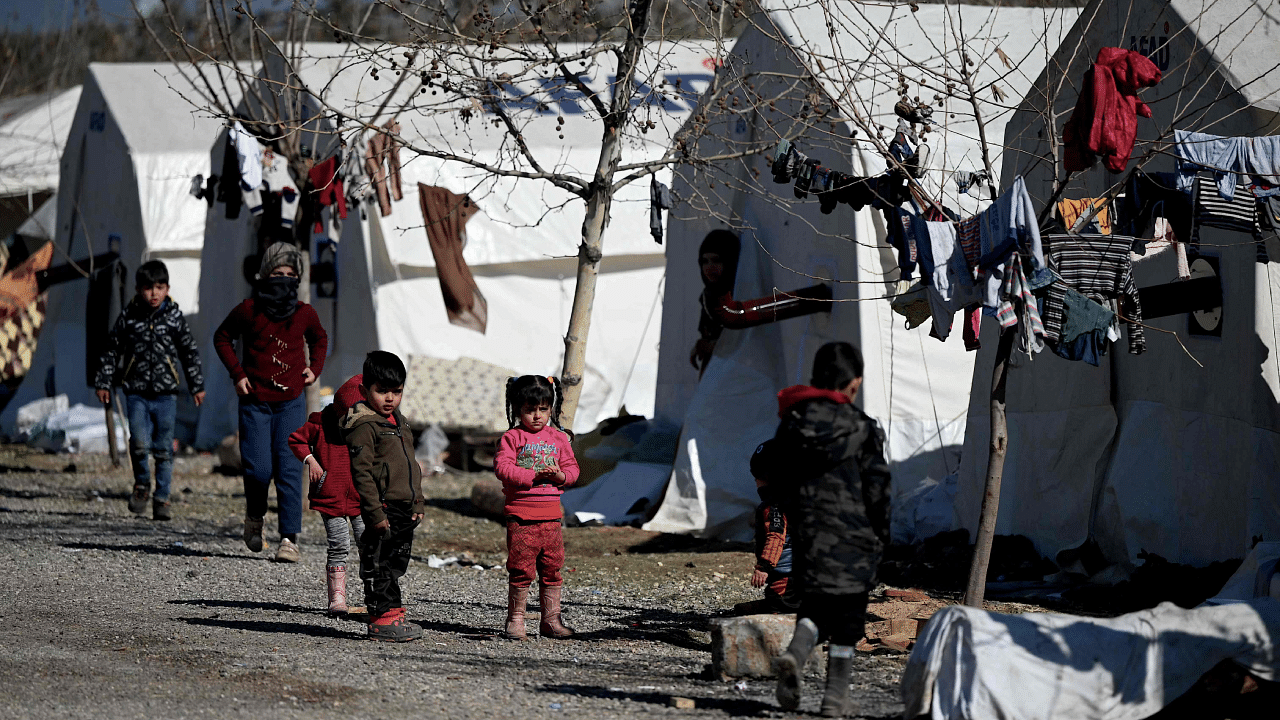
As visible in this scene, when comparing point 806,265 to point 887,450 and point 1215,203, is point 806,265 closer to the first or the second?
point 887,450

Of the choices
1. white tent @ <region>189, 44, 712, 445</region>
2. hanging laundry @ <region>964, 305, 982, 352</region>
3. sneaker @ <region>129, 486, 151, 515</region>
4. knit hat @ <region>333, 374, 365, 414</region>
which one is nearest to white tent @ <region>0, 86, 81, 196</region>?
white tent @ <region>189, 44, 712, 445</region>

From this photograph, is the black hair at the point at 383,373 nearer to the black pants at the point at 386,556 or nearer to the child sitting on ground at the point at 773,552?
the black pants at the point at 386,556

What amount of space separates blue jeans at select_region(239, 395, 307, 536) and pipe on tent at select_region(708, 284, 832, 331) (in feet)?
10.4

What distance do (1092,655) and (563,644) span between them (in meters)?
2.29

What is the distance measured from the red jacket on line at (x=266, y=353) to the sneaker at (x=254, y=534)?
2.32 ft

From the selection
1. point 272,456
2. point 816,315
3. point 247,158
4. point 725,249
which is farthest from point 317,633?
point 247,158

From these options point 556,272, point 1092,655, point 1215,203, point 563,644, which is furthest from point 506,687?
point 556,272

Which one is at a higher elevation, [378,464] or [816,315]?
[816,315]

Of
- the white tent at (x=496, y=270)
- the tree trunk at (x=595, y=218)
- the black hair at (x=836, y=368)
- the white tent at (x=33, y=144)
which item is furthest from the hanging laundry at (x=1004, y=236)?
the white tent at (x=33, y=144)

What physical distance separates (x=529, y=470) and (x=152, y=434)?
4.85 meters

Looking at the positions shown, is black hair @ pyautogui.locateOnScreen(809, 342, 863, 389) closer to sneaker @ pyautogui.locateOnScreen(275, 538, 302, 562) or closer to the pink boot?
the pink boot

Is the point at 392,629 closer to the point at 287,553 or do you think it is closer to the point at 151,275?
the point at 287,553

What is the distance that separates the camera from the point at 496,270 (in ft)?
45.8

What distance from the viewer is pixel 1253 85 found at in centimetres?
645
